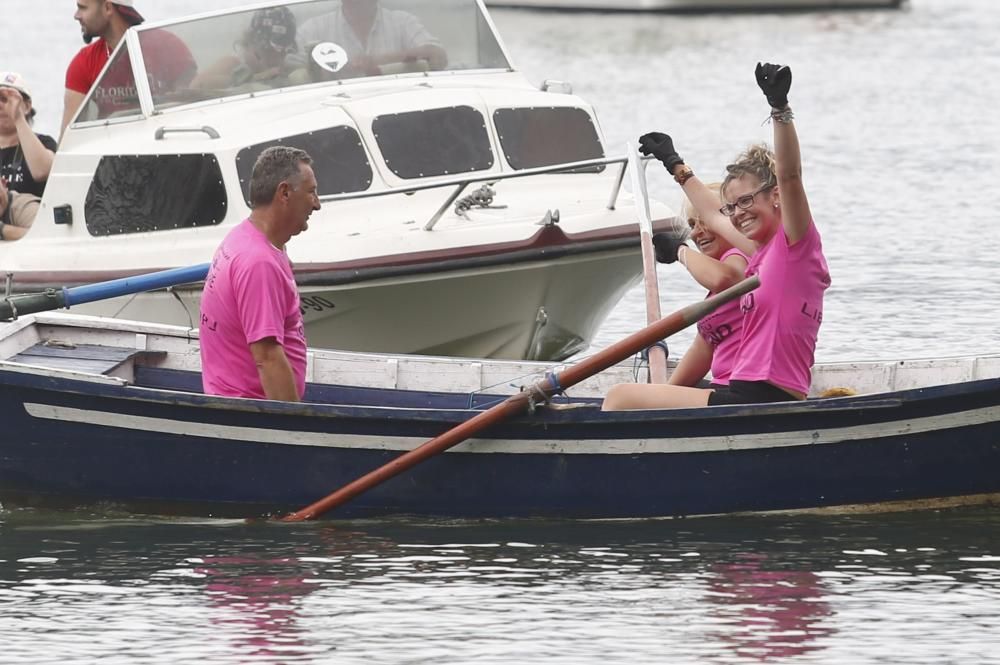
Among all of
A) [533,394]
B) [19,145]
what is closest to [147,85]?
[19,145]

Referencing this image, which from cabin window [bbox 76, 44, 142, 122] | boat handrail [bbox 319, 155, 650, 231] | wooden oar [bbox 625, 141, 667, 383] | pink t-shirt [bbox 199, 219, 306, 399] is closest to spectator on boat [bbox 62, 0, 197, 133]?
cabin window [bbox 76, 44, 142, 122]

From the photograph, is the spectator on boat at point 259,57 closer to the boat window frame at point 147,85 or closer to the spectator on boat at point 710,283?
the boat window frame at point 147,85

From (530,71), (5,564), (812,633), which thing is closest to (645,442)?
(812,633)

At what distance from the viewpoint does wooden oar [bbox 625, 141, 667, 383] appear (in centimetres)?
979

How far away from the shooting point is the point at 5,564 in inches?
361

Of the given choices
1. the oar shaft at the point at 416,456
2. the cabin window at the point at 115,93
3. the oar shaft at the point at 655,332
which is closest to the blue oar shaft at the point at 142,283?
the oar shaft at the point at 416,456

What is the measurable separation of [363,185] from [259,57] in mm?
1367

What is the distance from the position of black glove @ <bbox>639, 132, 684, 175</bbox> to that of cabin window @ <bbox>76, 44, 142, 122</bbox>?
192 inches

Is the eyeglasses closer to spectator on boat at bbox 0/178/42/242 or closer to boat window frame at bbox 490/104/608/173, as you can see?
boat window frame at bbox 490/104/608/173

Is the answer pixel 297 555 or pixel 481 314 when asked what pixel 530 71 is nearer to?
pixel 481 314

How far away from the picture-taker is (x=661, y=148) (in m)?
9.09

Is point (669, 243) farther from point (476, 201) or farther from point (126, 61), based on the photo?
point (126, 61)

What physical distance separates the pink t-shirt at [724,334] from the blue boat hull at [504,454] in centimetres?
36

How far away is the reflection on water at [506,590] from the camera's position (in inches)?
305
